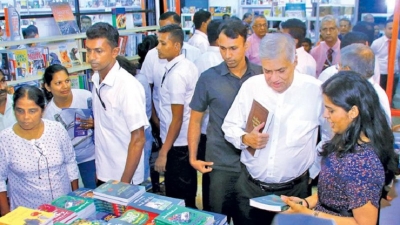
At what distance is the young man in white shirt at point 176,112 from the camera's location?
2992mm

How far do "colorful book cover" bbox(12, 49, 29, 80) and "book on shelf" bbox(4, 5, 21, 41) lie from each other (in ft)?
0.51

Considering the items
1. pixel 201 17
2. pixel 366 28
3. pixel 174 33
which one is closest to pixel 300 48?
pixel 174 33

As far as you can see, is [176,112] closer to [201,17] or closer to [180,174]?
[180,174]

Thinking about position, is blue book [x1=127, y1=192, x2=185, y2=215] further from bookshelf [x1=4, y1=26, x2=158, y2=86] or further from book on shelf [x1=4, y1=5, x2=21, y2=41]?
book on shelf [x1=4, y1=5, x2=21, y2=41]

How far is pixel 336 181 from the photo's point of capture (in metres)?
1.56

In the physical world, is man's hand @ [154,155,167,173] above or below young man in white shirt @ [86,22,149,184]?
below

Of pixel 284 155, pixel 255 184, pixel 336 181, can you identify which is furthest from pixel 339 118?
pixel 255 184

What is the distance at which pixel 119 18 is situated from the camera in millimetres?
5727

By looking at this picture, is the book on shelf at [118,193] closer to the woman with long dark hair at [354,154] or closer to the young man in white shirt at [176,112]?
the woman with long dark hair at [354,154]

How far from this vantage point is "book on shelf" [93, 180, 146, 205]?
1816 millimetres

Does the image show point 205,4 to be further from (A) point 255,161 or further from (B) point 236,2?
(A) point 255,161

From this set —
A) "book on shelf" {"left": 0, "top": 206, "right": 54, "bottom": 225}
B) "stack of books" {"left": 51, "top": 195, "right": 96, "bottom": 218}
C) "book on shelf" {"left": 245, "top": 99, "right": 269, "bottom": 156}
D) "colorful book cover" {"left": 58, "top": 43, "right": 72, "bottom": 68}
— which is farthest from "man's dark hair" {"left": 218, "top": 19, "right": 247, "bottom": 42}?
"colorful book cover" {"left": 58, "top": 43, "right": 72, "bottom": 68}

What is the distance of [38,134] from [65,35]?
2741 mm

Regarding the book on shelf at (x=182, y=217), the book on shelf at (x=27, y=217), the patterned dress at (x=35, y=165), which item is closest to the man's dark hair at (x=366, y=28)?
the patterned dress at (x=35, y=165)
